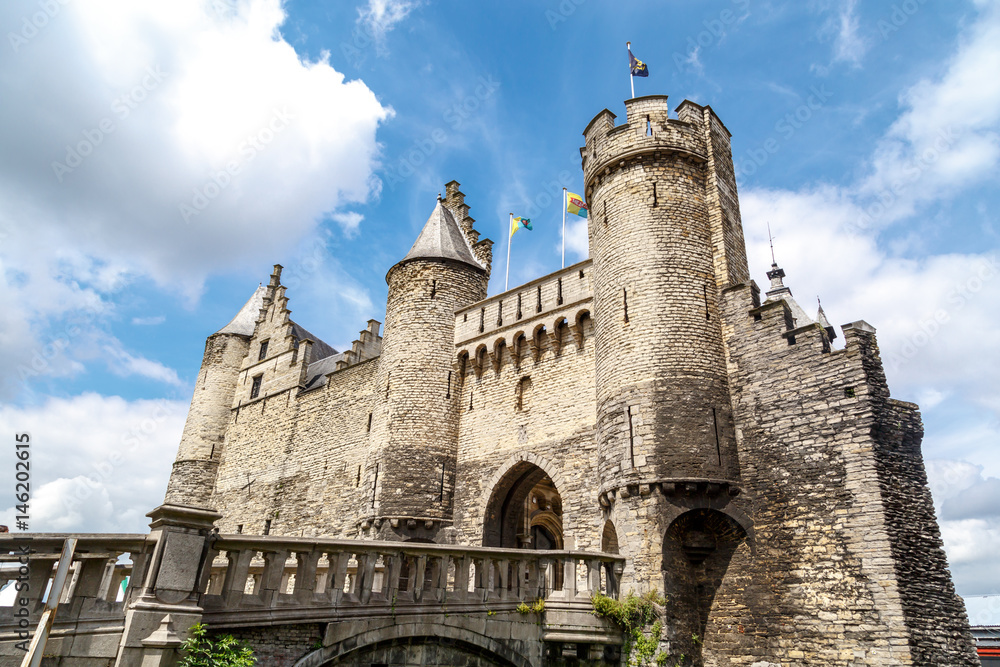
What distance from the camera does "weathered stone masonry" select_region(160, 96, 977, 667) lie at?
1027 centimetres

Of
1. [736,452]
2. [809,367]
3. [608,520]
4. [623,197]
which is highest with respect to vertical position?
[623,197]

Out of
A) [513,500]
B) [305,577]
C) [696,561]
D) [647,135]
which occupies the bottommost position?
[305,577]

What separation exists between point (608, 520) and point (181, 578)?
8.36m

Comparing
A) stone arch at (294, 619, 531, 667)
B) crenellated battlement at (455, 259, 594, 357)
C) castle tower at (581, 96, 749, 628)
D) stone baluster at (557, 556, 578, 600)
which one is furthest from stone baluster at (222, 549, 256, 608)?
crenellated battlement at (455, 259, 594, 357)

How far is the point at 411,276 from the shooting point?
19.7 m

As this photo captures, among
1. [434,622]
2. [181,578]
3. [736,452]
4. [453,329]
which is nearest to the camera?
[181,578]

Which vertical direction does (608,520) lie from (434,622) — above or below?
above

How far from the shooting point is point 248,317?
30047mm

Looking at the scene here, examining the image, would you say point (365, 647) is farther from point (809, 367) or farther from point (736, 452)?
point (809, 367)

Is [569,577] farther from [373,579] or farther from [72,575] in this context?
[72,575]

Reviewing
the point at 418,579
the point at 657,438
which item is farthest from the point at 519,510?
the point at 418,579

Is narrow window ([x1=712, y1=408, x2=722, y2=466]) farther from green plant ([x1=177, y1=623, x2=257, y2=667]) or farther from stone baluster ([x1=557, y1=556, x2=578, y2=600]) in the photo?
green plant ([x1=177, y1=623, x2=257, y2=667])

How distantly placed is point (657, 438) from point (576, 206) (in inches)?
340

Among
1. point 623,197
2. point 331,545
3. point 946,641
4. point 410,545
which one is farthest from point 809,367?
point 331,545
